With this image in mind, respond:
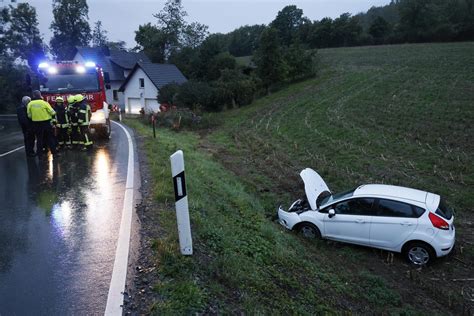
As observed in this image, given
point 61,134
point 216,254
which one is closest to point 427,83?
point 61,134

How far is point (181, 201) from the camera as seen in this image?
4355 millimetres

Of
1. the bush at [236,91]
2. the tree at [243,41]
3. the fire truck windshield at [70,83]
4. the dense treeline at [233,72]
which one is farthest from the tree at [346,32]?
the fire truck windshield at [70,83]

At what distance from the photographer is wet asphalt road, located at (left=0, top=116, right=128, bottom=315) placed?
3770 mm

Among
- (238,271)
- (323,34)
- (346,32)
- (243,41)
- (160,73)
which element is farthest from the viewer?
(243,41)

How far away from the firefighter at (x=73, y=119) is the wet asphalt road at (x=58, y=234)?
235cm

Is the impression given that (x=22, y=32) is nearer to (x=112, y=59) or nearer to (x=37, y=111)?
(x=112, y=59)

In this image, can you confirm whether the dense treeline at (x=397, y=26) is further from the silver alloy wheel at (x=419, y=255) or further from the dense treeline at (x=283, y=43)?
the silver alloy wheel at (x=419, y=255)

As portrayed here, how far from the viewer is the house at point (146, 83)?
4197 centimetres

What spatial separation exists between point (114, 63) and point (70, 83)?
4213cm

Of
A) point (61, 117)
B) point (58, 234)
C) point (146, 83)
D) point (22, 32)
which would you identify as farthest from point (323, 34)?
point (58, 234)

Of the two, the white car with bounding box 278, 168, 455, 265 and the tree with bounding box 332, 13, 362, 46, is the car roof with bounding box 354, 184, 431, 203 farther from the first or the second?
the tree with bounding box 332, 13, 362, 46

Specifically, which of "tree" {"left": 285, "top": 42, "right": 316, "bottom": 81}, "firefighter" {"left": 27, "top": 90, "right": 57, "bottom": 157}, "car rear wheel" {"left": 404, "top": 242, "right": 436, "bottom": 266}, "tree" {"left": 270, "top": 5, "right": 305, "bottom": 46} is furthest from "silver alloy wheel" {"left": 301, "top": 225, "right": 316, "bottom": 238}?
"tree" {"left": 270, "top": 5, "right": 305, "bottom": 46}

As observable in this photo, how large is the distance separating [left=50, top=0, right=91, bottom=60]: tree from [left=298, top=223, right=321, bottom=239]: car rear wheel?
234ft

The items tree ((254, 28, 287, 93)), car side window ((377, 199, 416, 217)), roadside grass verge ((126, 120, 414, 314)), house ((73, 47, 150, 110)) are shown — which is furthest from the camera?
house ((73, 47, 150, 110))
